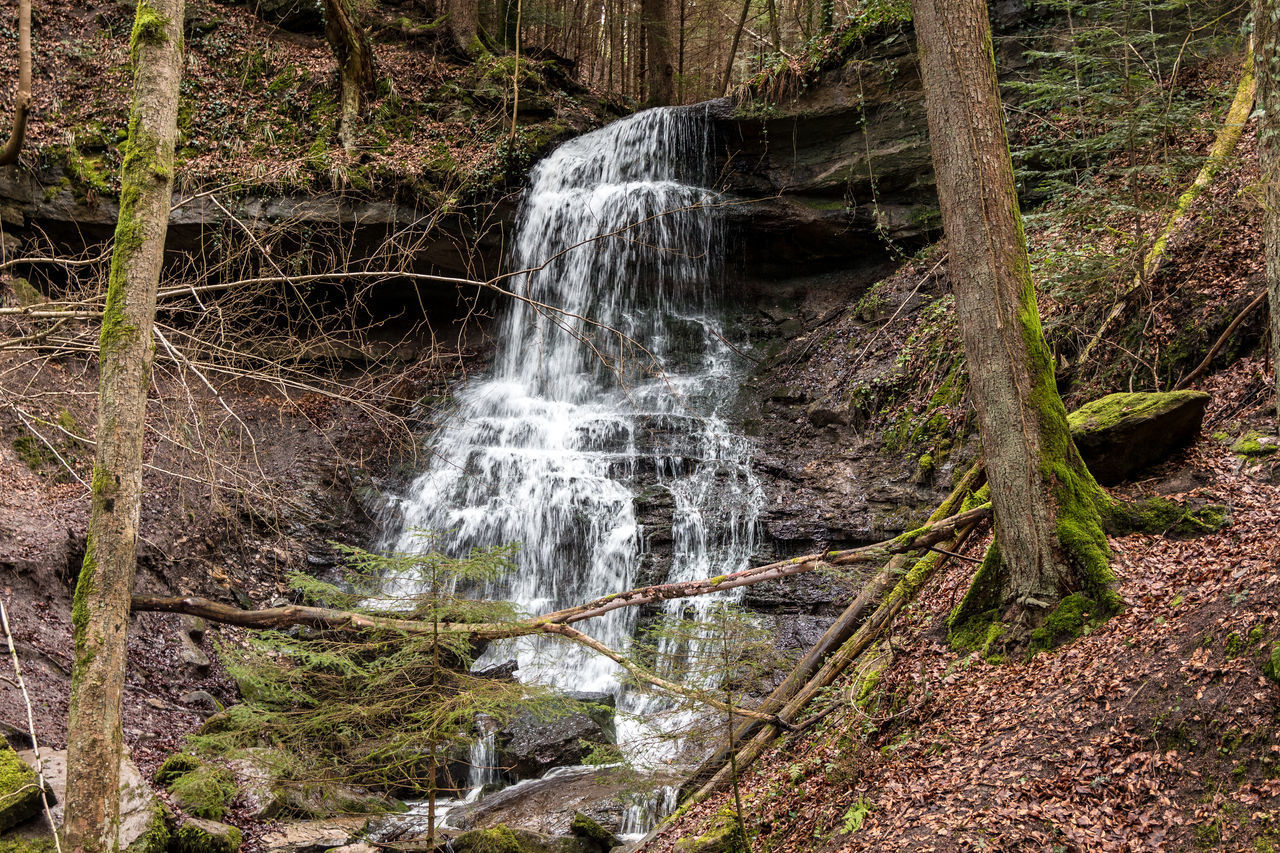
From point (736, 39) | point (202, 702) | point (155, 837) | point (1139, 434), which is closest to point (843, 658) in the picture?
point (1139, 434)

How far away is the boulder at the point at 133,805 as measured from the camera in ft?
17.1

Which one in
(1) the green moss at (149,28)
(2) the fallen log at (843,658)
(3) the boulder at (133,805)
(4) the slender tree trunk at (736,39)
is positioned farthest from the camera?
(4) the slender tree trunk at (736,39)

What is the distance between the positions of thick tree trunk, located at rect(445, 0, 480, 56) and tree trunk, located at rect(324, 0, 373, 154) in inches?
101

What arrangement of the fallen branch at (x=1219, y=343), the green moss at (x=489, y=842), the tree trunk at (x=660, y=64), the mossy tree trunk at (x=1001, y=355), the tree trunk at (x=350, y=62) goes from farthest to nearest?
the tree trunk at (x=660, y=64)
the tree trunk at (x=350, y=62)
the fallen branch at (x=1219, y=343)
the green moss at (x=489, y=842)
the mossy tree trunk at (x=1001, y=355)

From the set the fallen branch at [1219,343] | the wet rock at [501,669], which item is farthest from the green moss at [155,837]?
the fallen branch at [1219,343]

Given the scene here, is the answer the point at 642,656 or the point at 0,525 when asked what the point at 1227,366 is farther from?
the point at 0,525

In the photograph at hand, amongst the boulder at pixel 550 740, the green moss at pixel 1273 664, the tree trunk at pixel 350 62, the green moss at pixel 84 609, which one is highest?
the tree trunk at pixel 350 62

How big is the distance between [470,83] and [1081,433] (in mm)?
14664

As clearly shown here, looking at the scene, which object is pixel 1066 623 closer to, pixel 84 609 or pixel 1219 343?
pixel 1219 343

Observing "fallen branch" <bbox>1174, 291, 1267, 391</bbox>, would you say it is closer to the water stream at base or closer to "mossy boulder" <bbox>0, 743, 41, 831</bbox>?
the water stream at base

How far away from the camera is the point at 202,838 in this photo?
5.79 m

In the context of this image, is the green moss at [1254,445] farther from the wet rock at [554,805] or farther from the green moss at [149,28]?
the green moss at [149,28]

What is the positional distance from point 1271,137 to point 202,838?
779 cm

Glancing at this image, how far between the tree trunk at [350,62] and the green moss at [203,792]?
11178 millimetres
